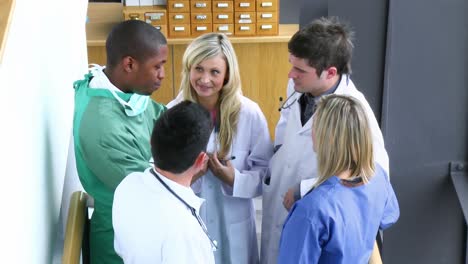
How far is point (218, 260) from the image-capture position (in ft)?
9.02

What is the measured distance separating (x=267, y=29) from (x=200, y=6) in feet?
1.75

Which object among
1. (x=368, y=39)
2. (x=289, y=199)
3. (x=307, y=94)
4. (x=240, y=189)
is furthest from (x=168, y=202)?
(x=368, y=39)

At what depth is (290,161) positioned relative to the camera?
2.53 metres

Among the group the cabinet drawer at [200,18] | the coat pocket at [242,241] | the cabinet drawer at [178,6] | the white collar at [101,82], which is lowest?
the coat pocket at [242,241]

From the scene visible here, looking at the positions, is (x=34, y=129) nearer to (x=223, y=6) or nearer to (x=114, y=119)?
(x=114, y=119)

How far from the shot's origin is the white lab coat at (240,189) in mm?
2602

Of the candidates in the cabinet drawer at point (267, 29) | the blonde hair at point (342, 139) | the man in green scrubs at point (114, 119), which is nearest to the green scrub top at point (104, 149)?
the man in green scrubs at point (114, 119)

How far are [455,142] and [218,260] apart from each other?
131 centimetres

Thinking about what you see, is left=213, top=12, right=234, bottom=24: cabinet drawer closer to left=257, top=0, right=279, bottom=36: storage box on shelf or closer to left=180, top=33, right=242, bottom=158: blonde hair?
left=257, top=0, right=279, bottom=36: storage box on shelf

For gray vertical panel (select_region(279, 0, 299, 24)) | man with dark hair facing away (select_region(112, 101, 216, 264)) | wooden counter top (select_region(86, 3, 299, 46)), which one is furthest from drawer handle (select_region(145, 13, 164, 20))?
man with dark hair facing away (select_region(112, 101, 216, 264))

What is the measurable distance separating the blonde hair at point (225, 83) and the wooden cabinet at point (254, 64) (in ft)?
9.58

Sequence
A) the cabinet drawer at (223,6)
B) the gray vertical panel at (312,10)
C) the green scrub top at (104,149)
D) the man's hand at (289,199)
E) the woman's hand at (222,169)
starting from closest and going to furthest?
the green scrub top at (104,149) < the man's hand at (289,199) < the woman's hand at (222,169) < the gray vertical panel at (312,10) < the cabinet drawer at (223,6)

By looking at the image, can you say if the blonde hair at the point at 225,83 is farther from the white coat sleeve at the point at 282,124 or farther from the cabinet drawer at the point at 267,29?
the cabinet drawer at the point at 267,29

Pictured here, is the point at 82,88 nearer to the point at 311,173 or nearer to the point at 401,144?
the point at 311,173
